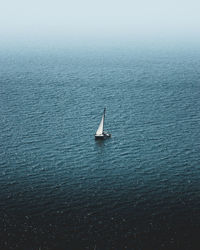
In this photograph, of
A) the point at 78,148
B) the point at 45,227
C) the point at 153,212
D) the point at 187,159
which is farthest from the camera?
the point at 78,148

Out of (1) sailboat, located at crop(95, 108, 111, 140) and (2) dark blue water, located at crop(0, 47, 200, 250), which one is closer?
(2) dark blue water, located at crop(0, 47, 200, 250)

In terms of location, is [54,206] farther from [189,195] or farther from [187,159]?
[187,159]

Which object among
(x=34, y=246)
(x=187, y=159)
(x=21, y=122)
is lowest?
(x=34, y=246)

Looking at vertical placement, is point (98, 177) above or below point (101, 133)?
below

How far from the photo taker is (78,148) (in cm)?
12600

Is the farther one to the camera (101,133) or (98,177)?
(101,133)

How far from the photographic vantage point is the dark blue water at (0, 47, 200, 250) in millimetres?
82500

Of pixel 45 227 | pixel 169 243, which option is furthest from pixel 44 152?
pixel 169 243

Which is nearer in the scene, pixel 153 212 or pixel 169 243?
pixel 169 243

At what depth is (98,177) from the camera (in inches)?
4215

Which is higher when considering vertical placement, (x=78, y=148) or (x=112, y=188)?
(x=78, y=148)

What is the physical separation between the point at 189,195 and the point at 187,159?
21374mm

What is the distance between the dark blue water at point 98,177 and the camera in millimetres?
82500

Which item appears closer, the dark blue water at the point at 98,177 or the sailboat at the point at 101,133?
the dark blue water at the point at 98,177
